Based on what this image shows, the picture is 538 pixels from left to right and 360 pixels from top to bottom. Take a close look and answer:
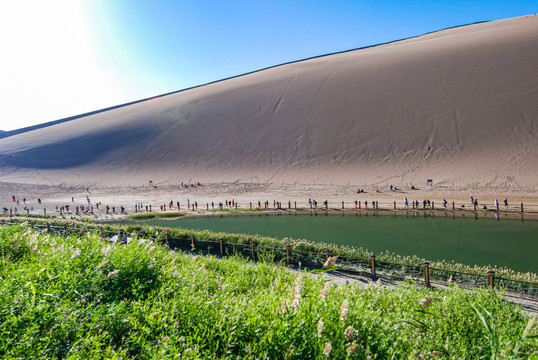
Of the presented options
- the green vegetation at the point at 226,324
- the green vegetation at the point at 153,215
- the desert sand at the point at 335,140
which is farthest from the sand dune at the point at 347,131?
the green vegetation at the point at 226,324

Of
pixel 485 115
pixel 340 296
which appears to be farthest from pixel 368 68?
pixel 340 296

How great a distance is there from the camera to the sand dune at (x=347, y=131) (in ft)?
120

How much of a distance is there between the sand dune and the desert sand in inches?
8.3

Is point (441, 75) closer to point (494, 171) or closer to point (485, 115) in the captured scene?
point (485, 115)

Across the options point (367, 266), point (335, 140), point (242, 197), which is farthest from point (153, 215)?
point (335, 140)

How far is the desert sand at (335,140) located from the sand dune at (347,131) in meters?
0.21

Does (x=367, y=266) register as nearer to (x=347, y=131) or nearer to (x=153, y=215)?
(x=153, y=215)

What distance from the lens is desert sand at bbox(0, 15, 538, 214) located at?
114ft

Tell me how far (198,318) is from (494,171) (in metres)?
37.3

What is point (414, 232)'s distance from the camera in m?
18.7

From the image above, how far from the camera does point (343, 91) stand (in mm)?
54469

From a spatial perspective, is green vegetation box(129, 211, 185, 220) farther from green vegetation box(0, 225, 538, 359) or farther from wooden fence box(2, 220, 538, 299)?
green vegetation box(0, 225, 538, 359)

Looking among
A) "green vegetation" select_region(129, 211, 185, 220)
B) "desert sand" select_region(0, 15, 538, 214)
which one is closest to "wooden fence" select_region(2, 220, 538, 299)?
"green vegetation" select_region(129, 211, 185, 220)

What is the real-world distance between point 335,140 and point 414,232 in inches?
1136
